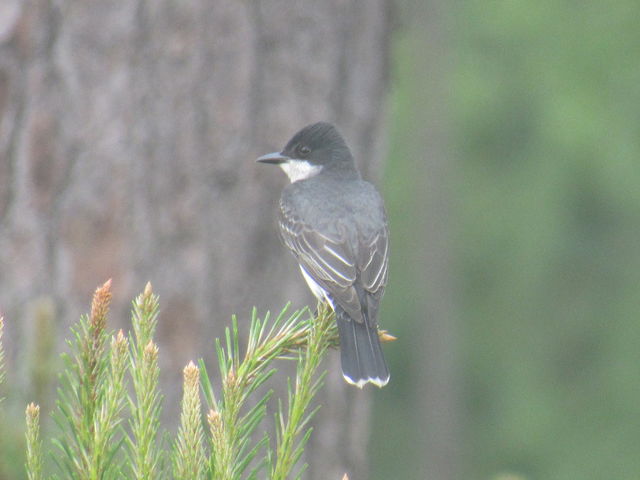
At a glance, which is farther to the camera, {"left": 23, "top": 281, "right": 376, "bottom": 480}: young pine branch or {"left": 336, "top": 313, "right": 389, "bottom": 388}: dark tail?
{"left": 336, "top": 313, "right": 389, "bottom": 388}: dark tail

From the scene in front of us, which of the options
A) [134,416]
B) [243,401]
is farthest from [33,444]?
[243,401]

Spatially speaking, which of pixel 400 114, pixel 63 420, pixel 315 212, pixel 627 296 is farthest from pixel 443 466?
pixel 63 420

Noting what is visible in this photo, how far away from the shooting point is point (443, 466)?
1636cm

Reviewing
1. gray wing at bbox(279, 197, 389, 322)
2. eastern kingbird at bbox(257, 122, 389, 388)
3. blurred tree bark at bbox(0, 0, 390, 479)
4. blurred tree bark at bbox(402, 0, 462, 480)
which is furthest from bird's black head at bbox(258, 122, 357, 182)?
blurred tree bark at bbox(402, 0, 462, 480)

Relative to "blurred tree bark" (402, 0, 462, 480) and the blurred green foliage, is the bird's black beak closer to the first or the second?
the blurred green foliage

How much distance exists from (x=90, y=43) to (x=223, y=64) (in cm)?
53

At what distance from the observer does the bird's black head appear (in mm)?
4727

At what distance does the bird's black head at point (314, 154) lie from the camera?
15.5 feet

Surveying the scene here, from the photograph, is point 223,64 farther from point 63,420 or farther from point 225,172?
point 63,420

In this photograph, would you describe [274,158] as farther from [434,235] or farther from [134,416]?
[434,235]

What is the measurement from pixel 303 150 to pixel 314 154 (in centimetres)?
9

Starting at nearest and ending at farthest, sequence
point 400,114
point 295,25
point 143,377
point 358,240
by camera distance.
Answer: point 143,377 < point 358,240 < point 295,25 < point 400,114

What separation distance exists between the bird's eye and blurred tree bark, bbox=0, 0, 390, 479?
0.16 m

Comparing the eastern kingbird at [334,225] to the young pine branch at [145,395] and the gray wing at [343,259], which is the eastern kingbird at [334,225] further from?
the young pine branch at [145,395]
